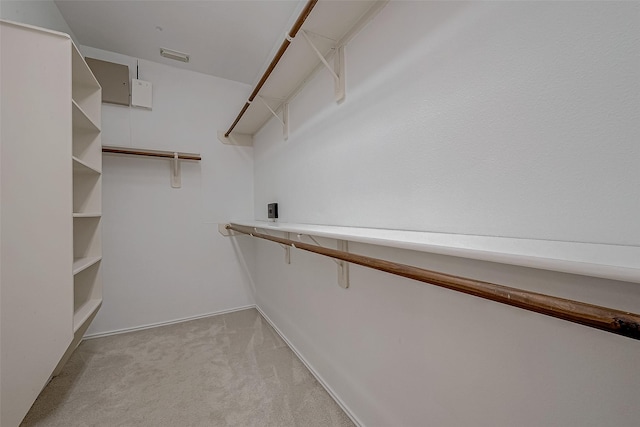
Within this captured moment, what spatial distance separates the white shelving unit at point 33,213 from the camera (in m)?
1.02

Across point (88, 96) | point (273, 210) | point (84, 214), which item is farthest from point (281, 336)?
point (88, 96)

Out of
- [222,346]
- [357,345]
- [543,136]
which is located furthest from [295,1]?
[222,346]

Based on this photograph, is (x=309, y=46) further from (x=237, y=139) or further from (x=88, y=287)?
(x=88, y=287)

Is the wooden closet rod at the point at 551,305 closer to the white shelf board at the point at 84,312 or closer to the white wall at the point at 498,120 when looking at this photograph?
the white wall at the point at 498,120

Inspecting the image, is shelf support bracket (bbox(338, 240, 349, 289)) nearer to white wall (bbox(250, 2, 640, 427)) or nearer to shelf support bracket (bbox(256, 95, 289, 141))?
white wall (bbox(250, 2, 640, 427))

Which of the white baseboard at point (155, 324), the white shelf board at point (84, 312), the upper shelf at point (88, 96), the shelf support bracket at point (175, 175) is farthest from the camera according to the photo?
the shelf support bracket at point (175, 175)

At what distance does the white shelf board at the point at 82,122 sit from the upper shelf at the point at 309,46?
3.28 ft

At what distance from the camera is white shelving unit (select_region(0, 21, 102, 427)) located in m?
1.02

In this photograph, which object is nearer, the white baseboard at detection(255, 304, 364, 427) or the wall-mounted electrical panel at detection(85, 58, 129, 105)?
the white baseboard at detection(255, 304, 364, 427)

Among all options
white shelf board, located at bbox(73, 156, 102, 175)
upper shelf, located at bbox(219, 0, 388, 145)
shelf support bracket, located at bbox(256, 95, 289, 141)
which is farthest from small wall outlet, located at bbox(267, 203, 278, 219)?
white shelf board, located at bbox(73, 156, 102, 175)

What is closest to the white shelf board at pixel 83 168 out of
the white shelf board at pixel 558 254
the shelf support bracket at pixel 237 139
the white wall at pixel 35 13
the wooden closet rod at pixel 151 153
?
the wooden closet rod at pixel 151 153

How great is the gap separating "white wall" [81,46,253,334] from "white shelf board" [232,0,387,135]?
3.02 feet

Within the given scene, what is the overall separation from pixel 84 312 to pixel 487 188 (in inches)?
81.6

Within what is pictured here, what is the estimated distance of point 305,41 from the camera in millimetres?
1275
